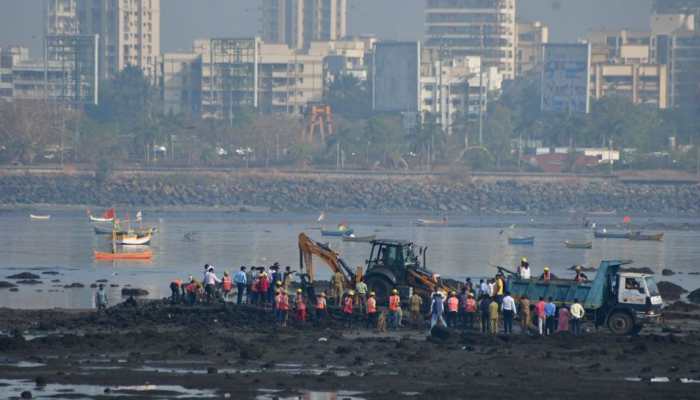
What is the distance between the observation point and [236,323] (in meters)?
51.6

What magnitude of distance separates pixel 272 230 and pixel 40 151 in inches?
2988

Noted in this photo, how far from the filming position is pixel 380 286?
54.7 m

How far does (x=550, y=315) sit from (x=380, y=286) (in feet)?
22.4

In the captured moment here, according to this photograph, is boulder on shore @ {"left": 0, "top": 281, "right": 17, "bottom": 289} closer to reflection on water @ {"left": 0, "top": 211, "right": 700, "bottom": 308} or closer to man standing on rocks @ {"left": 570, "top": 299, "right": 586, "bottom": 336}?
reflection on water @ {"left": 0, "top": 211, "right": 700, "bottom": 308}

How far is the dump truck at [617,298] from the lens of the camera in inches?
1961

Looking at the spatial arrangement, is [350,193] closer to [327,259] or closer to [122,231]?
[122,231]

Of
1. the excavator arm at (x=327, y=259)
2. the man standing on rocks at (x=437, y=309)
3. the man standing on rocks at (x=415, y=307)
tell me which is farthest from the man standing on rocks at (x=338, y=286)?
the man standing on rocks at (x=437, y=309)

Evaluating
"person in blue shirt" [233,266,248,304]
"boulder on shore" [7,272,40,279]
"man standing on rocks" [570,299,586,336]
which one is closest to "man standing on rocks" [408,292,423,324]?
"man standing on rocks" [570,299,586,336]

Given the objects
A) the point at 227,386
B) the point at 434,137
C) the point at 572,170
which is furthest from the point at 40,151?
the point at 227,386

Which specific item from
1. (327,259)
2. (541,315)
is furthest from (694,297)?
(541,315)

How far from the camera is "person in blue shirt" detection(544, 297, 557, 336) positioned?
4968cm

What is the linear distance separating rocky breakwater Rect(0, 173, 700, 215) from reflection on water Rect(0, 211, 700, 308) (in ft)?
38.7

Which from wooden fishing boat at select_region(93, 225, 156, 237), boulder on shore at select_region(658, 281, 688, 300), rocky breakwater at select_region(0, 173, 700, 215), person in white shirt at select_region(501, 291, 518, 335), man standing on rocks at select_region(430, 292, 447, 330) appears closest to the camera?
person in white shirt at select_region(501, 291, 518, 335)

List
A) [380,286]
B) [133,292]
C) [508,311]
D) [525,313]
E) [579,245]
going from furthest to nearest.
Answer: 1. [579,245]
2. [133,292]
3. [380,286]
4. [525,313]
5. [508,311]
